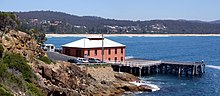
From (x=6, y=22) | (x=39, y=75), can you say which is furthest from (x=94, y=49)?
(x=39, y=75)

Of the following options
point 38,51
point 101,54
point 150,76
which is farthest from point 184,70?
point 38,51

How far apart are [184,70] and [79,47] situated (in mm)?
18886

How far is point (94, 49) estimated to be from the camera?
234 ft

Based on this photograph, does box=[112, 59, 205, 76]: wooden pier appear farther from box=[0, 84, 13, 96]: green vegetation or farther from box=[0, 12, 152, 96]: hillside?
box=[0, 84, 13, 96]: green vegetation

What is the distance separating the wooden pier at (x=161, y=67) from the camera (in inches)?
2810

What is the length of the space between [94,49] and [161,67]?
13.6 m

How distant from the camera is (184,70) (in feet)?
255

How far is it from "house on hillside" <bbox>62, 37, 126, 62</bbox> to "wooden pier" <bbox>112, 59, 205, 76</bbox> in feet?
7.63

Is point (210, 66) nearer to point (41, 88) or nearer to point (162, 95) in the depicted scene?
point (162, 95)

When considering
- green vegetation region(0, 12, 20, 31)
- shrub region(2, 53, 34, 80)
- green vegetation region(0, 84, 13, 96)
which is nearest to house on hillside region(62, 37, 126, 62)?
green vegetation region(0, 12, 20, 31)

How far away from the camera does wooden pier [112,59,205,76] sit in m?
71.4

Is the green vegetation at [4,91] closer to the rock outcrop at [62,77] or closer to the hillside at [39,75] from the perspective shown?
the hillside at [39,75]

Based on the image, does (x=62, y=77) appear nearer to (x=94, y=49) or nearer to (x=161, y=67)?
(x=94, y=49)

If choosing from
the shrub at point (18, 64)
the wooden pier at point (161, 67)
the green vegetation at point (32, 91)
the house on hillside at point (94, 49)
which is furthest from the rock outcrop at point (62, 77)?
the wooden pier at point (161, 67)
